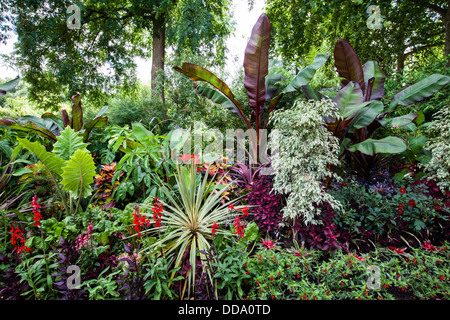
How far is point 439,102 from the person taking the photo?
154 inches

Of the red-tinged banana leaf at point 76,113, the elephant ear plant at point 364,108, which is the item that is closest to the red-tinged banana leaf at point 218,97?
the elephant ear plant at point 364,108

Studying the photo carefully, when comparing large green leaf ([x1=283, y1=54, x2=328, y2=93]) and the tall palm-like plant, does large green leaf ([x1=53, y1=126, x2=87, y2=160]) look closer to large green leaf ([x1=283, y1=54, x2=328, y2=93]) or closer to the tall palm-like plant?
the tall palm-like plant

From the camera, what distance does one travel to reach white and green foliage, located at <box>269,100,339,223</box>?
213 cm

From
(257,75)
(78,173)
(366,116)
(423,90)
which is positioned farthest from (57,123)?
(423,90)

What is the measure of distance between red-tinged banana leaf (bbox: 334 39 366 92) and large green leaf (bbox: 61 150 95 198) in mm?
3527

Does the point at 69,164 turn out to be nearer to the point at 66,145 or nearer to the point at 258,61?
the point at 66,145

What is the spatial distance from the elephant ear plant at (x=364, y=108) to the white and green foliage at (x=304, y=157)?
413 mm

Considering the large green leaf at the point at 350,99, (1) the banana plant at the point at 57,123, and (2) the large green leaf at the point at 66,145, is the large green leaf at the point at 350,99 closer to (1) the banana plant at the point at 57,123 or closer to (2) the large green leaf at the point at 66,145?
(2) the large green leaf at the point at 66,145

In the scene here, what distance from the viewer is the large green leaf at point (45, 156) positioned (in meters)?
2.24

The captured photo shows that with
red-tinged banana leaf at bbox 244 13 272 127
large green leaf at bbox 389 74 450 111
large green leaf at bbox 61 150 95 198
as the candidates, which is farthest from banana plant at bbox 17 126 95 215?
large green leaf at bbox 389 74 450 111

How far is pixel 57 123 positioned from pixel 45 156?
5.02ft

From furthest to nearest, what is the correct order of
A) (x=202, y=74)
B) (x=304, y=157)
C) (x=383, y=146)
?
(x=202, y=74)
(x=383, y=146)
(x=304, y=157)

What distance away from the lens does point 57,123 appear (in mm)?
3553

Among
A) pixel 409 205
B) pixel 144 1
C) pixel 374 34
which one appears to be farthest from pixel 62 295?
pixel 374 34
